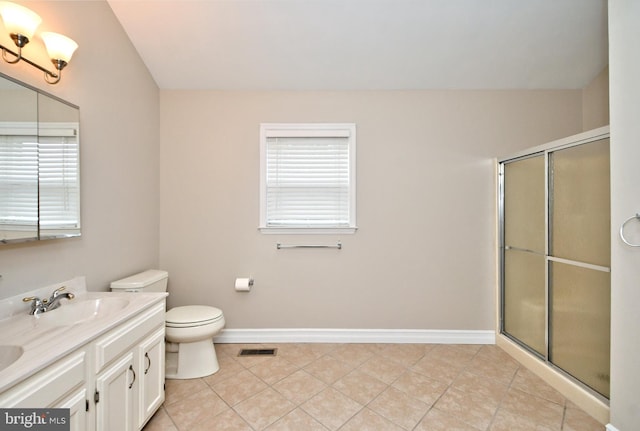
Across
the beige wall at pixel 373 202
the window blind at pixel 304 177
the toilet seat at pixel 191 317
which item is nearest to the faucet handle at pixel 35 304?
the toilet seat at pixel 191 317

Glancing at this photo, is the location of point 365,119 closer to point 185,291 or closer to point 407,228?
point 407,228

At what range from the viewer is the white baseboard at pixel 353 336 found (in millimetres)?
2521

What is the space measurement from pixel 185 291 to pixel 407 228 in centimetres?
217

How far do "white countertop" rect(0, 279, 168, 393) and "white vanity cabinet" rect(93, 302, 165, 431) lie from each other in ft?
0.18

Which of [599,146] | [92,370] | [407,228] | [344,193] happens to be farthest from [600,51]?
[92,370]

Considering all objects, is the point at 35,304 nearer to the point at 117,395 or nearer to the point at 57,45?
the point at 117,395

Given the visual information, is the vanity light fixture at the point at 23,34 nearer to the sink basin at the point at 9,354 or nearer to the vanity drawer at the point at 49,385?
the sink basin at the point at 9,354

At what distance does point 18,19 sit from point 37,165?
0.69 metres

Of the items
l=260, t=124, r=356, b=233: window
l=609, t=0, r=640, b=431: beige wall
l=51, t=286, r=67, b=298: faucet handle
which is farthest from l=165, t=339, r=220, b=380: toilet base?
l=609, t=0, r=640, b=431: beige wall

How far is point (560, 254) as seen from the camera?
6.35 feet

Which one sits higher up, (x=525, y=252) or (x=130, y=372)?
(x=525, y=252)

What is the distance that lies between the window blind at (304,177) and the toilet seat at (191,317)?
35.0 inches

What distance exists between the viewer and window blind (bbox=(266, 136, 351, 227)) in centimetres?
253

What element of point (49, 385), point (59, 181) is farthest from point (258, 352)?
point (59, 181)
